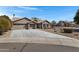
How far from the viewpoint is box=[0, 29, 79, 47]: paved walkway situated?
8.45 m

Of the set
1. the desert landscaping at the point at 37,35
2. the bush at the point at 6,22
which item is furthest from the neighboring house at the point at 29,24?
the bush at the point at 6,22

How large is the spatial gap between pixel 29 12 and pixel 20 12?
1.16ft

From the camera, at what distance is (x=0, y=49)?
8.15 meters

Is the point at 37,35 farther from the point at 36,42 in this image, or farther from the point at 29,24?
the point at 29,24

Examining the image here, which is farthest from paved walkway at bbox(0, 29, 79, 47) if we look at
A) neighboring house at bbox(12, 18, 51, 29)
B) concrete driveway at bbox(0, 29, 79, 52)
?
neighboring house at bbox(12, 18, 51, 29)

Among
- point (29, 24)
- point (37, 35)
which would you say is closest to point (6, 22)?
point (29, 24)

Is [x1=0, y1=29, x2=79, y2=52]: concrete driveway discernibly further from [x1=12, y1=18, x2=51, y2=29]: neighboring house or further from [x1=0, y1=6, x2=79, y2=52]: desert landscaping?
[x1=12, y1=18, x2=51, y2=29]: neighboring house

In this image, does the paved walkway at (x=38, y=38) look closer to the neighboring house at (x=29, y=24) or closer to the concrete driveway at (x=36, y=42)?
the concrete driveway at (x=36, y=42)

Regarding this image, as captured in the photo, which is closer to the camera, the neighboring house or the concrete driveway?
the concrete driveway

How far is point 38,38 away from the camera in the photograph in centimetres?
851

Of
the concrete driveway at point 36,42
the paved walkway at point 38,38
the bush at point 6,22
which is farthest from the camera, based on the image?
the bush at point 6,22

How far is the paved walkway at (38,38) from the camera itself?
27.7ft

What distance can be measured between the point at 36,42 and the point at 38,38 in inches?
7.0
